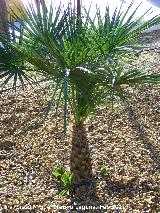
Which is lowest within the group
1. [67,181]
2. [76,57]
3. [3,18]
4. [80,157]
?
[67,181]

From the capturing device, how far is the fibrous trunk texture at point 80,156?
5.83 ft

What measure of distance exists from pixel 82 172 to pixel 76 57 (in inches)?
28.3

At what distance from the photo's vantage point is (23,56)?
1.50 metres

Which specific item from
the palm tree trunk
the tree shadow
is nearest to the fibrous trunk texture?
the tree shadow

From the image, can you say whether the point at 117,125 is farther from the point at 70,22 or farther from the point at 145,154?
the point at 70,22

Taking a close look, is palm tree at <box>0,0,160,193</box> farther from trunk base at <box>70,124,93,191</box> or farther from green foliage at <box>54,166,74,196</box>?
green foliage at <box>54,166,74,196</box>

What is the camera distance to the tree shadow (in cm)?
173

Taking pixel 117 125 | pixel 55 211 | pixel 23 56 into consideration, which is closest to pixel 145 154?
pixel 117 125

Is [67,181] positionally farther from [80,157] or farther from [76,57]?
[76,57]

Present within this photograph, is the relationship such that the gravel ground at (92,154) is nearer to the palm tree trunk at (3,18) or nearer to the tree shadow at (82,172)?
the tree shadow at (82,172)

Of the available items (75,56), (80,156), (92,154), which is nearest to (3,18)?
(75,56)

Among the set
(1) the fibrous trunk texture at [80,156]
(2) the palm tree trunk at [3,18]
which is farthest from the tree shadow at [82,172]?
(2) the palm tree trunk at [3,18]

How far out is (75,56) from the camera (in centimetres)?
140

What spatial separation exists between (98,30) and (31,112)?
41.6 inches
